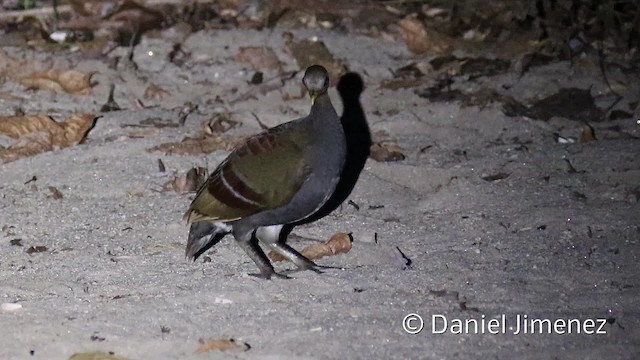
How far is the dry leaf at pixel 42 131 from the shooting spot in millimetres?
6355

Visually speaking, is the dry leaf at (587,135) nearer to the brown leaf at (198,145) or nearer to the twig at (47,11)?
the brown leaf at (198,145)

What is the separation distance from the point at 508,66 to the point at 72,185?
3.23 meters

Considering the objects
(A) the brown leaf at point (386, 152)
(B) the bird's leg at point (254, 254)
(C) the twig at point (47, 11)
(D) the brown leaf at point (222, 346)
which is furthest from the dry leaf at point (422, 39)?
(D) the brown leaf at point (222, 346)

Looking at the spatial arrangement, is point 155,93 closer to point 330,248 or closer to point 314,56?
point 314,56

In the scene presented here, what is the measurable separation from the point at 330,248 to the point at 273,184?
1.58 ft

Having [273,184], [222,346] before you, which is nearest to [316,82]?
[273,184]

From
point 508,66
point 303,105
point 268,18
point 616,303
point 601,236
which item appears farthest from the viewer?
point 268,18

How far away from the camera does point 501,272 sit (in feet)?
15.8

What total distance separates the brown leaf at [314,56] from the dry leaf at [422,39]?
2.18 ft

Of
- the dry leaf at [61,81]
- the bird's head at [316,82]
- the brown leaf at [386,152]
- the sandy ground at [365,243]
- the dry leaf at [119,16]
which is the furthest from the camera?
the dry leaf at [119,16]

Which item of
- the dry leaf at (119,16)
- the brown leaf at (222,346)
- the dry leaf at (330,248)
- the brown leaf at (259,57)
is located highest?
the brown leaf at (222,346)

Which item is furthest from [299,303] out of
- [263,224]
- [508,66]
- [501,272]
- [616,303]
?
[508,66]

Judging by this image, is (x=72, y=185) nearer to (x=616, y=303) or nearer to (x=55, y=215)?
(x=55, y=215)

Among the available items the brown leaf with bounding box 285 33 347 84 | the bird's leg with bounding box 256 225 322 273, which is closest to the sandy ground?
the bird's leg with bounding box 256 225 322 273
